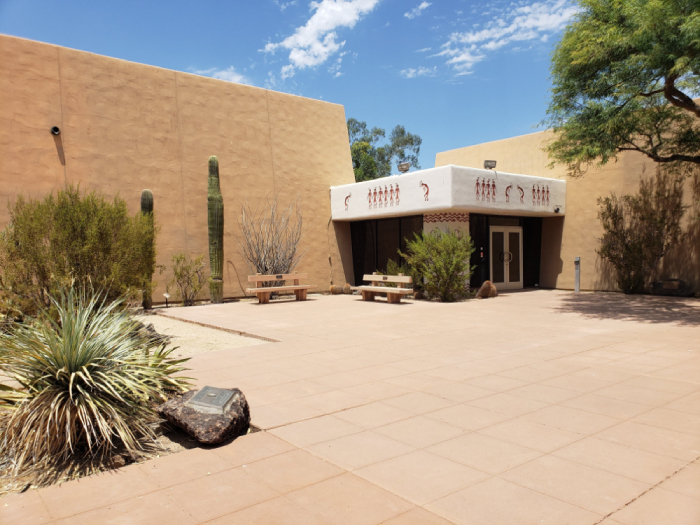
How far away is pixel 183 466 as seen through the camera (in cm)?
383

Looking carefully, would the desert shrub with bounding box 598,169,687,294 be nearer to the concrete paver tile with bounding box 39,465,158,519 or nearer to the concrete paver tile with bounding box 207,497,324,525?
the concrete paver tile with bounding box 207,497,324,525

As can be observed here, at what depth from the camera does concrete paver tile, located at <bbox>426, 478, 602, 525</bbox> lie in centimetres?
295

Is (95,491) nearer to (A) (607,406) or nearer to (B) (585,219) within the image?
(A) (607,406)

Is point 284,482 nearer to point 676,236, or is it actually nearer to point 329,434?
point 329,434

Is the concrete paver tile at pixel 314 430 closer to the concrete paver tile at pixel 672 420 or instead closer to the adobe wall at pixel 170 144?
the concrete paver tile at pixel 672 420

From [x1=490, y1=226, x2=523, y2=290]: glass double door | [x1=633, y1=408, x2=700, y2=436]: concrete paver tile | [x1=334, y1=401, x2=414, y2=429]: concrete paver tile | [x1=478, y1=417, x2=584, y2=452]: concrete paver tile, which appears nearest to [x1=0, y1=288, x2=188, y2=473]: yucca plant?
[x1=334, y1=401, x2=414, y2=429]: concrete paver tile

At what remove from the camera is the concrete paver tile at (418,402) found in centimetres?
499

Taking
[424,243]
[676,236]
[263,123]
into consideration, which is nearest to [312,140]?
[263,123]

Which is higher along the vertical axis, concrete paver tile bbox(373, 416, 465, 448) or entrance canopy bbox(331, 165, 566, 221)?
entrance canopy bbox(331, 165, 566, 221)

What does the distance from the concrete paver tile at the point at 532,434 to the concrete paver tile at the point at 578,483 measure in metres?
0.28

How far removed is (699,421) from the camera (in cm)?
452

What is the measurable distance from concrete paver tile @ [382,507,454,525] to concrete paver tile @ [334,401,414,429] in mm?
1491

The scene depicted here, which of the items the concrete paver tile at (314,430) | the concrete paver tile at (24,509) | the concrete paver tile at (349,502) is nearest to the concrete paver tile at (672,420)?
the concrete paver tile at (314,430)

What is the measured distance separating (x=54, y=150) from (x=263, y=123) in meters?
6.28
